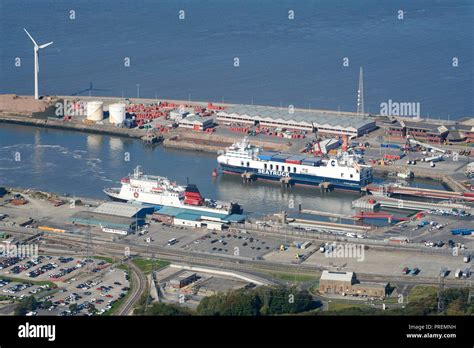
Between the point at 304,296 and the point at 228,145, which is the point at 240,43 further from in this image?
the point at 304,296

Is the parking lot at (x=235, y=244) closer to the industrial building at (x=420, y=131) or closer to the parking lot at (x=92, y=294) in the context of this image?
the parking lot at (x=92, y=294)

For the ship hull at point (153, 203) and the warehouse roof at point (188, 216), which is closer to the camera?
the warehouse roof at point (188, 216)

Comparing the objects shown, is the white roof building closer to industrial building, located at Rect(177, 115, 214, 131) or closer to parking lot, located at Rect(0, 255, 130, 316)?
parking lot, located at Rect(0, 255, 130, 316)

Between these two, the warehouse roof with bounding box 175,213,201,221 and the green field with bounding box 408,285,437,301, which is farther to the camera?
the warehouse roof with bounding box 175,213,201,221

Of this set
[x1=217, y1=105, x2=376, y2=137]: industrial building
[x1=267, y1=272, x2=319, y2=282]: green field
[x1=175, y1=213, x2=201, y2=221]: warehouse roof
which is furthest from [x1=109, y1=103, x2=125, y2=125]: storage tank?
[x1=267, y1=272, x2=319, y2=282]: green field

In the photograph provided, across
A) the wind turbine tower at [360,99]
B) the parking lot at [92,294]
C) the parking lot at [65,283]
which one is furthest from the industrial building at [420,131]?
the parking lot at [92,294]

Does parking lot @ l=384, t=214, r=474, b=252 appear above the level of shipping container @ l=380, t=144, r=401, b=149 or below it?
below
